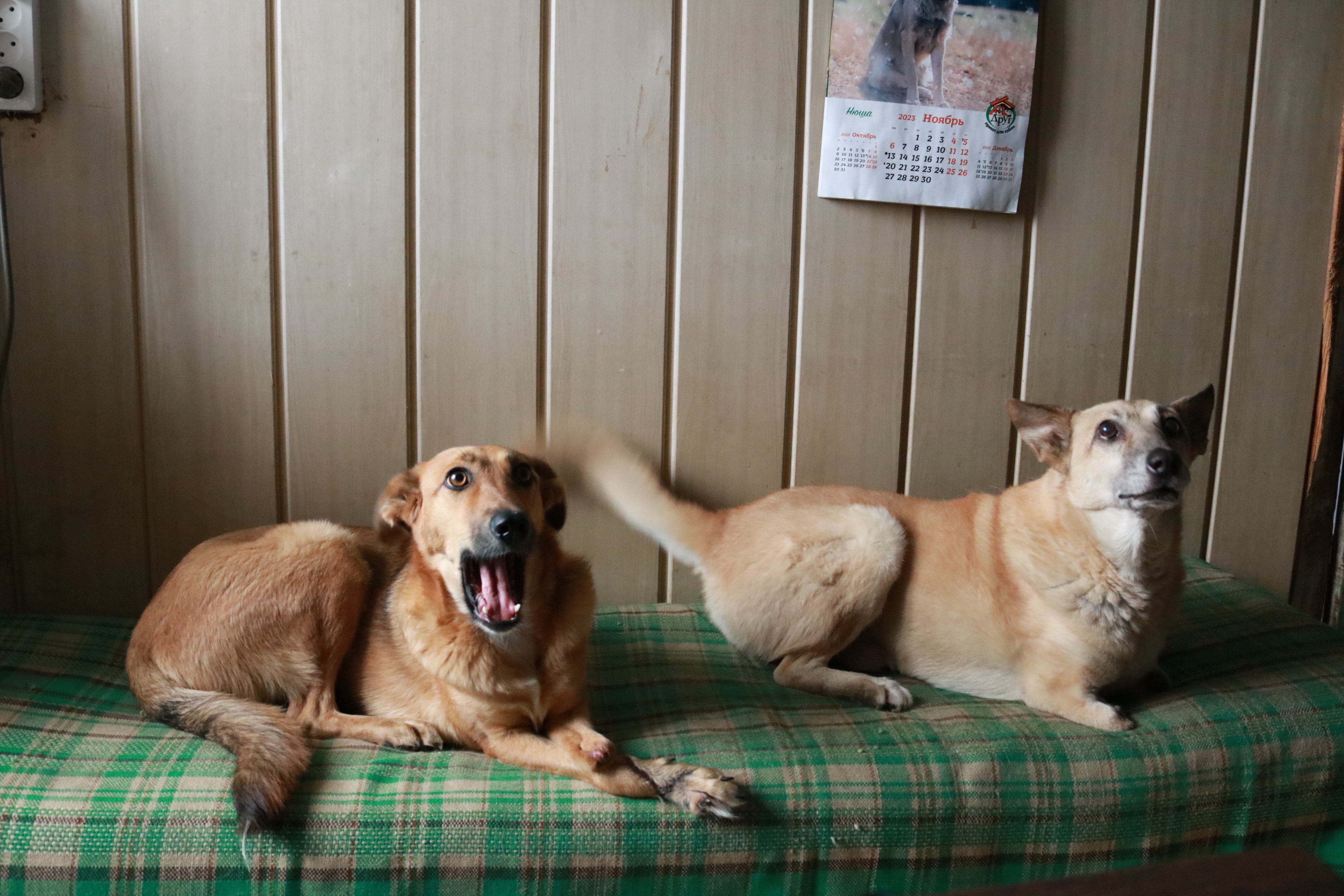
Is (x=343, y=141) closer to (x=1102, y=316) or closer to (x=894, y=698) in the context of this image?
(x=894, y=698)

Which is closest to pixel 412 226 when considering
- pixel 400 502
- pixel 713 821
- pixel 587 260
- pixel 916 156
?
pixel 587 260

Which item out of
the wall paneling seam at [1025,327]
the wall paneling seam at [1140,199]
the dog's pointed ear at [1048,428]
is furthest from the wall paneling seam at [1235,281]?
the dog's pointed ear at [1048,428]

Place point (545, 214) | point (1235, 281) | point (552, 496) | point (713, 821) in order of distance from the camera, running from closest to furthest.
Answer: point (713, 821)
point (552, 496)
point (545, 214)
point (1235, 281)

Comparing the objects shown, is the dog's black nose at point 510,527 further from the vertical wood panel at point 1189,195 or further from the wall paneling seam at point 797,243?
the vertical wood panel at point 1189,195

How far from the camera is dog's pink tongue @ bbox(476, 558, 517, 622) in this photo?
1501mm

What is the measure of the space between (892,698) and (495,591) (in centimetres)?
80

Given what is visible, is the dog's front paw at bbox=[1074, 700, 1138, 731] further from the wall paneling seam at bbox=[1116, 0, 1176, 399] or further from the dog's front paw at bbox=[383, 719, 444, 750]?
the dog's front paw at bbox=[383, 719, 444, 750]

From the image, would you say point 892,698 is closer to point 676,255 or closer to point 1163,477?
point 1163,477

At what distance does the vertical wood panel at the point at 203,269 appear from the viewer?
1853mm

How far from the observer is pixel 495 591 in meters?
1.51

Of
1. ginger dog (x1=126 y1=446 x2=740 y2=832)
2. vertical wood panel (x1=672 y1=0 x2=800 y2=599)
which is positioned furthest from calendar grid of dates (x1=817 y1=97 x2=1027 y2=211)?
ginger dog (x1=126 y1=446 x2=740 y2=832)

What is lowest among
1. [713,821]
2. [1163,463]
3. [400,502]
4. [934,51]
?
[713,821]

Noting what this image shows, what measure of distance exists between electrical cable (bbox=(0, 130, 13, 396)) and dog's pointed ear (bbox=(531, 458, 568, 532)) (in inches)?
46.7

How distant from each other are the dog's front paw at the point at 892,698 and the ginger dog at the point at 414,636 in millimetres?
502
